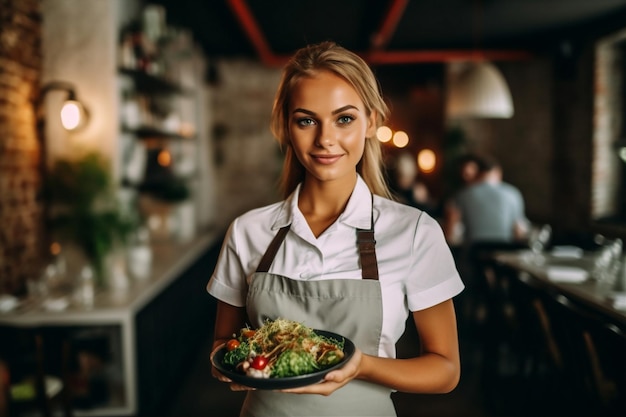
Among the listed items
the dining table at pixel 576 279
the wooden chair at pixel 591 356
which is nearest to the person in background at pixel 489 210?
the dining table at pixel 576 279

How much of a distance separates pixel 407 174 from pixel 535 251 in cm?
145

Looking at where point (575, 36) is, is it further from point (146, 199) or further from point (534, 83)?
point (146, 199)

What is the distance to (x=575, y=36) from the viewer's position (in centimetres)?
625

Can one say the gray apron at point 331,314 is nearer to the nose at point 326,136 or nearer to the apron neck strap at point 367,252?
the apron neck strap at point 367,252

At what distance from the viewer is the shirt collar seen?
4.48ft

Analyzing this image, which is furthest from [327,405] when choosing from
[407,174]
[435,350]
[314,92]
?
[407,174]

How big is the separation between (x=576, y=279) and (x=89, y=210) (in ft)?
10.3

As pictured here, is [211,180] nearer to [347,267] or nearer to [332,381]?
[347,267]

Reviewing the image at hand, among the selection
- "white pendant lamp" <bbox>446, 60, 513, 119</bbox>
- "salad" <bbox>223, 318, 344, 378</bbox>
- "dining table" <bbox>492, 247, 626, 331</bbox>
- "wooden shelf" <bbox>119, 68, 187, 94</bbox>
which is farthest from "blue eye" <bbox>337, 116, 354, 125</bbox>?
"white pendant lamp" <bbox>446, 60, 513, 119</bbox>

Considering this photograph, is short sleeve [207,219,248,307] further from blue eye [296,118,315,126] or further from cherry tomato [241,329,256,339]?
blue eye [296,118,315,126]

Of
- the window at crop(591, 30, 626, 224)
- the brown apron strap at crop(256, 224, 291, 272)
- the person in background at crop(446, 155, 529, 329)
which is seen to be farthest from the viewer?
the window at crop(591, 30, 626, 224)

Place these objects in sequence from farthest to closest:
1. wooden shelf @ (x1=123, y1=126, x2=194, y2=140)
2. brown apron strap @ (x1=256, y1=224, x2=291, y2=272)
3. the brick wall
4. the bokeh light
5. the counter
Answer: the bokeh light < wooden shelf @ (x1=123, y1=126, x2=194, y2=140) < the brick wall < the counter < brown apron strap @ (x1=256, y1=224, x2=291, y2=272)

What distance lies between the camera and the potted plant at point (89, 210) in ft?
11.0

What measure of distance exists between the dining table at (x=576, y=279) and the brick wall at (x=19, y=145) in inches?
125
